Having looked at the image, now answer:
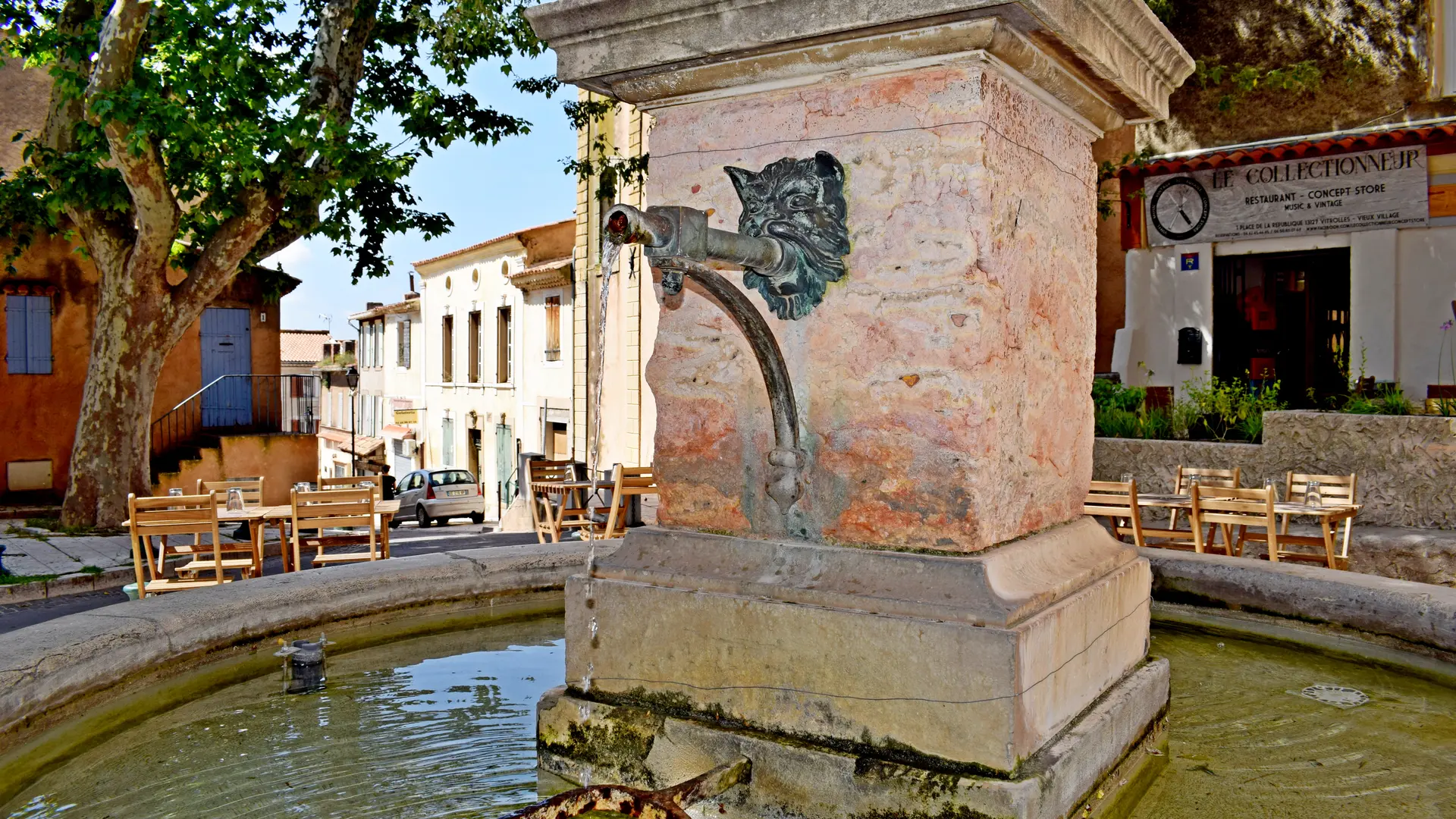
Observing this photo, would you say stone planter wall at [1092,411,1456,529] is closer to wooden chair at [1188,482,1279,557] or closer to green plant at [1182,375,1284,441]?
green plant at [1182,375,1284,441]

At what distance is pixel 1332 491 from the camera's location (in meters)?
7.52

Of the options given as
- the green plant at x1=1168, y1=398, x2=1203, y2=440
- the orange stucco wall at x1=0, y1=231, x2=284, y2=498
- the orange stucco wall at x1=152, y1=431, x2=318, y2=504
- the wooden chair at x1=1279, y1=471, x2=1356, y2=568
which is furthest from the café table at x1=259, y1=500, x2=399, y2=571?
the orange stucco wall at x1=152, y1=431, x2=318, y2=504

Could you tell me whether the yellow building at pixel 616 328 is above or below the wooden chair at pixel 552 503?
above

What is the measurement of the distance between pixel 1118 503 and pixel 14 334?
56.3 ft

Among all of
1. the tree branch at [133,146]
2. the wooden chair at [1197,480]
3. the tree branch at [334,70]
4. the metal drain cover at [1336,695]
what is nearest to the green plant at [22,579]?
the tree branch at [133,146]

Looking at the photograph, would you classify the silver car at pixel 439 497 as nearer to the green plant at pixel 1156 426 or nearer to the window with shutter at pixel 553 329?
the window with shutter at pixel 553 329

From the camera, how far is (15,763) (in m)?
2.85

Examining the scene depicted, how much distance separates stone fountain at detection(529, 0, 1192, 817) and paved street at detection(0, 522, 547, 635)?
2.98m

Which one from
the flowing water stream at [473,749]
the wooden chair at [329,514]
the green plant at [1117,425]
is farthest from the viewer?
the green plant at [1117,425]

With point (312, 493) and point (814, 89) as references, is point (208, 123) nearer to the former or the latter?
point (312, 493)

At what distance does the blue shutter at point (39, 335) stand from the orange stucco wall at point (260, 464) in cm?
241

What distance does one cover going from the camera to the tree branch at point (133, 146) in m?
10.9

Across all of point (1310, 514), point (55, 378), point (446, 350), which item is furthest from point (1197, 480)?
point (446, 350)

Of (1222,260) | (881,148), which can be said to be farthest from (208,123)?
(1222,260)
